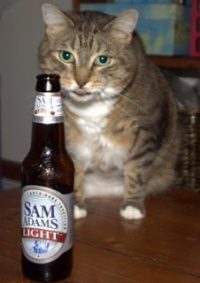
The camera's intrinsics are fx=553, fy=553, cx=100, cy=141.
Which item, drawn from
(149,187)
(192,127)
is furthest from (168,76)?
(149,187)

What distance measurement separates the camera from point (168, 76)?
6.06 feet

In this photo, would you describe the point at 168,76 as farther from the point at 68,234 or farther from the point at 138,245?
the point at 68,234

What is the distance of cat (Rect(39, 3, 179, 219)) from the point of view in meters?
1.22

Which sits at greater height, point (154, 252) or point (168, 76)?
point (168, 76)

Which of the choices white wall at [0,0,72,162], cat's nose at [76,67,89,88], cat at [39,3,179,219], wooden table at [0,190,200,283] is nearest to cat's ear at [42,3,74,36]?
cat at [39,3,179,219]

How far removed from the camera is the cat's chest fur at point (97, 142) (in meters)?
1.28

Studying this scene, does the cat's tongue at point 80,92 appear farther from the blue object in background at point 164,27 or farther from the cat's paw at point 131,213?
the blue object in background at point 164,27

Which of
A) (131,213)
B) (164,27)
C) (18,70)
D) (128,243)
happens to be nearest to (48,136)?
(128,243)

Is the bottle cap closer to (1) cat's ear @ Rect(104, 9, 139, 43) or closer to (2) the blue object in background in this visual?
(1) cat's ear @ Rect(104, 9, 139, 43)

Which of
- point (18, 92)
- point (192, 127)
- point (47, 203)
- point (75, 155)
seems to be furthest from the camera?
point (18, 92)

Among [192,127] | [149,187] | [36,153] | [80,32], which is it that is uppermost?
[80,32]

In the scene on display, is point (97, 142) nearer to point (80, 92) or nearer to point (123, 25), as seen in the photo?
point (80, 92)

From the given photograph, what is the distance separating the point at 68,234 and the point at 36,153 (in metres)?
0.14

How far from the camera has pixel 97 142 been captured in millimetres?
1321
